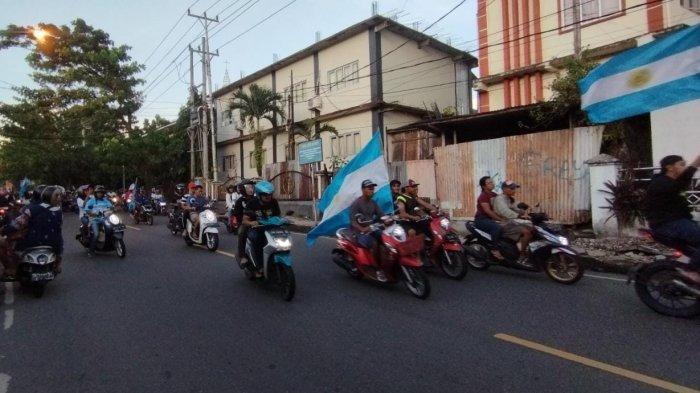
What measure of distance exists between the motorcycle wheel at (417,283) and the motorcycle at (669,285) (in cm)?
226

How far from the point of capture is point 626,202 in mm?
9898

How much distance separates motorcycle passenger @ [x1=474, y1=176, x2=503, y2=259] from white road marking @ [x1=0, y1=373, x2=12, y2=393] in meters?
6.05

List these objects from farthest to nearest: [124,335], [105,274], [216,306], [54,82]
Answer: [54,82] < [105,274] < [216,306] < [124,335]

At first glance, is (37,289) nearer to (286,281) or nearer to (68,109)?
(286,281)

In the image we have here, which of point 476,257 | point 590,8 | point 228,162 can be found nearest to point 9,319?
point 476,257

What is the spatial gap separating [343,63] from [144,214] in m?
11.4

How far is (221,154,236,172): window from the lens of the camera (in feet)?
109

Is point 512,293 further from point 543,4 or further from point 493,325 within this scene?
point 543,4

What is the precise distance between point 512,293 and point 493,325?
4.71 ft

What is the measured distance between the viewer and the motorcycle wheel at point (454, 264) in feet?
23.2

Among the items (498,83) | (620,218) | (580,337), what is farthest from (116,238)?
(498,83)

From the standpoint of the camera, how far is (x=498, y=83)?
57.8 feet

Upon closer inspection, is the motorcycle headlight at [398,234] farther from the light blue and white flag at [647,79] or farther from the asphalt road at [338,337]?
the light blue and white flag at [647,79]

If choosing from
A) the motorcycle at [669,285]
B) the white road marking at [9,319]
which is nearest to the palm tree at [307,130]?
the white road marking at [9,319]
